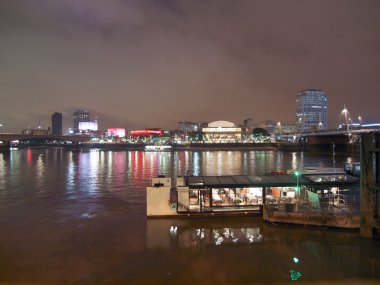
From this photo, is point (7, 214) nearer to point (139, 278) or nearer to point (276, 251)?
point (139, 278)

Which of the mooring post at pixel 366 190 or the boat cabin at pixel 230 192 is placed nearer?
the mooring post at pixel 366 190

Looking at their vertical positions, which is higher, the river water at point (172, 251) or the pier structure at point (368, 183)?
the pier structure at point (368, 183)

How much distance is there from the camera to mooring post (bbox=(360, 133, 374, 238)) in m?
16.9

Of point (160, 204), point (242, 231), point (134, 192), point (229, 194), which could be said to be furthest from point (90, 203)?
point (242, 231)

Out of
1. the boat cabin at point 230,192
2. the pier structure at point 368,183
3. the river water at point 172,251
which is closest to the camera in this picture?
the river water at point 172,251

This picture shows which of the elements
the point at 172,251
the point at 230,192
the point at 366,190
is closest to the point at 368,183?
the point at 366,190

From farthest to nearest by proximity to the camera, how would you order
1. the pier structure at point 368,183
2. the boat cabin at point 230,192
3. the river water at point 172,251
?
the boat cabin at point 230,192
the pier structure at point 368,183
the river water at point 172,251

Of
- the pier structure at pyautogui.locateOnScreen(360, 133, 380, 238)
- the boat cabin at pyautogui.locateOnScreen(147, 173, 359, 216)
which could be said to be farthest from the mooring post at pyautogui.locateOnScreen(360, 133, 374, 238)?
the boat cabin at pyautogui.locateOnScreen(147, 173, 359, 216)

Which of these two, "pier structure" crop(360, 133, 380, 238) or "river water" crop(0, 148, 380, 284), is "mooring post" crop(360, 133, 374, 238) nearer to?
"pier structure" crop(360, 133, 380, 238)

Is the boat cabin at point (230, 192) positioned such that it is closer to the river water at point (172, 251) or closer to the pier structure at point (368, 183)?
the river water at point (172, 251)

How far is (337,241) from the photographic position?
16.9 metres

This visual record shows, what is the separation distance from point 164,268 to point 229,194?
935 centimetres

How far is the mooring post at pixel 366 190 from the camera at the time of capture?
16938 millimetres

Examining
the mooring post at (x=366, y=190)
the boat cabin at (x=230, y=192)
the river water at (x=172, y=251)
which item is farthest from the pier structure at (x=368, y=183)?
the boat cabin at (x=230, y=192)
